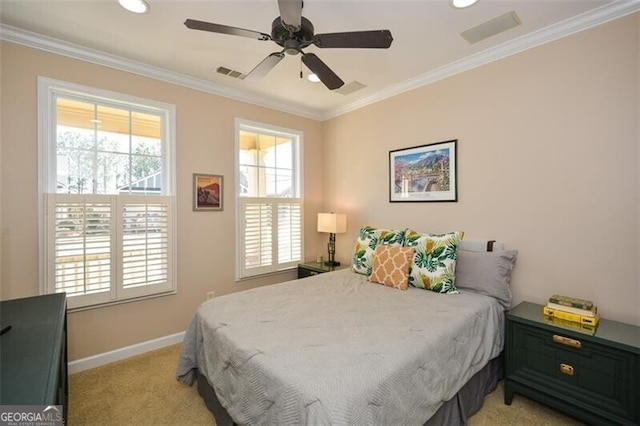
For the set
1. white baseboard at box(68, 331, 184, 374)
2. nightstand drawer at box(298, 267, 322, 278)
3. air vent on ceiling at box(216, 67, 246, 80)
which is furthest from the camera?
nightstand drawer at box(298, 267, 322, 278)

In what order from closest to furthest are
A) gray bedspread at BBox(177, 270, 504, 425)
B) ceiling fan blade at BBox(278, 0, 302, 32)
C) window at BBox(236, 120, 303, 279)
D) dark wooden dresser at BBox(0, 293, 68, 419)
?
1. dark wooden dresser at BBox(0, 293, 68, 419)
2. gray bedspread at BBox(177, 270, 504, 425)
3. ceiling fan blade at BBox(278, 0, 302, 32)
4. window at BBox(236, 120, 303, 279)

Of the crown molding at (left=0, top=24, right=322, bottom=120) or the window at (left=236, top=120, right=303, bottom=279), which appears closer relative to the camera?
the crown molding at (left=0, top=24, right=322, bottom=120)

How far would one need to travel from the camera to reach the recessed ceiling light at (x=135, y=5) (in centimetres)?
196

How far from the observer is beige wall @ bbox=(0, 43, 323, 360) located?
230cm

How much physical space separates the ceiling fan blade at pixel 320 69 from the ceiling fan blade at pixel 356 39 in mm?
131

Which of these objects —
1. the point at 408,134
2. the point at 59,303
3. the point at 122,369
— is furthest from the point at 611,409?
the point at 122,369

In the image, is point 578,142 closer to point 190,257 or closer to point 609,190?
point 609,190

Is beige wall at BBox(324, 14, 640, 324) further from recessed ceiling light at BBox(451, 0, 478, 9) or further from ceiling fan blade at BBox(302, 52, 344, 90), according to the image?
ceiling fan blade at BBox(302, 52, 344, 90)

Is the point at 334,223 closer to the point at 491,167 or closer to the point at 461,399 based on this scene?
the point at 491,167

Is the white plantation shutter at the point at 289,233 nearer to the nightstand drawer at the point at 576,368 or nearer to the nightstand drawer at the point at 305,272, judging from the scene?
the nightstand drawer at the point at 305,272

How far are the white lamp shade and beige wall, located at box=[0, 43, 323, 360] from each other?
44cm

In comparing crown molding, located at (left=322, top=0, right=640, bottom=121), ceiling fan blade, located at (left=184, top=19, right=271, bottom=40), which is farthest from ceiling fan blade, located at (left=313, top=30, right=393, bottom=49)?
crown molding, located at (left=322, top=0, right=640, bottom=121)

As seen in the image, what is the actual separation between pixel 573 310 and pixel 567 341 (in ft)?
0.78

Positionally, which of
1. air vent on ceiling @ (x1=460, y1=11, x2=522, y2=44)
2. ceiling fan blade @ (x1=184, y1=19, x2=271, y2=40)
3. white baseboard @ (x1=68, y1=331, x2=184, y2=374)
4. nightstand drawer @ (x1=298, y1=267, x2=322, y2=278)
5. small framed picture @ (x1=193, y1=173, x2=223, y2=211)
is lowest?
white baseboard @ (x1=68, y1=331, x2=184, y2=374)
